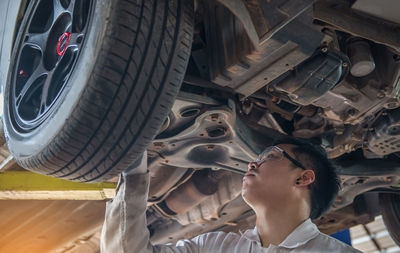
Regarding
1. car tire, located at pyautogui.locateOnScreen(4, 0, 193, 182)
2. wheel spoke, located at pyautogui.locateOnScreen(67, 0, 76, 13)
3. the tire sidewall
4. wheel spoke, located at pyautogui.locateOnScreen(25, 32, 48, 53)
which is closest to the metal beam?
car tire, located at pyautogui.locateOnScreen(4, 0, 193, 182)

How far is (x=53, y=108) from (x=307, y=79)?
0.99 m

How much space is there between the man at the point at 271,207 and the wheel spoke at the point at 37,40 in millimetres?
→ 650

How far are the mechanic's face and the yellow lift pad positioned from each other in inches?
38.9

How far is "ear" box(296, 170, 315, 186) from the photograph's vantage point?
97.1 inches

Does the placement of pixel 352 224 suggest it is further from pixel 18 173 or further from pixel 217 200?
pixel 18 173

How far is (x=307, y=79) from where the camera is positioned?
221 centimetres

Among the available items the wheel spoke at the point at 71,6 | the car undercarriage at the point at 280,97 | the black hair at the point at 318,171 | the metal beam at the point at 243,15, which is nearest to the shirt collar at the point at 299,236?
the black hair at the point at 318,171

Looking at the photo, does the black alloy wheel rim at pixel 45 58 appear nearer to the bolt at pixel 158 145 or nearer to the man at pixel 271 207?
the man at pixel 271 207

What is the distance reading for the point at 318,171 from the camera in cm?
260

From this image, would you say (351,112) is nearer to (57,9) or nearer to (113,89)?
(113,89)

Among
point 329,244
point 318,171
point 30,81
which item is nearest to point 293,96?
point 318,171

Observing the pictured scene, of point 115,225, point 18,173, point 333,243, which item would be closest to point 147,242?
point 115,225

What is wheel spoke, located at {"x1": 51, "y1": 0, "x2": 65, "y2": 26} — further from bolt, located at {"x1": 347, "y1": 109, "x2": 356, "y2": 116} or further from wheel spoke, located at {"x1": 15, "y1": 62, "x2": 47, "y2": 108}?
bolt, located at {"x1": 347, "y1": 109, "x2": 356, "y2": 116}

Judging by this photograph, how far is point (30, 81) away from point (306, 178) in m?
1.27
